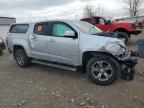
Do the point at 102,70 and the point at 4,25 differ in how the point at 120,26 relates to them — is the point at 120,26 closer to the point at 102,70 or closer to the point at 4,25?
the point at 102,70

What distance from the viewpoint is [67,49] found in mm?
5938

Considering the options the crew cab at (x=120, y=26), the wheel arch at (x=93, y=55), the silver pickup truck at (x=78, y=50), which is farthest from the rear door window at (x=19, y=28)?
the crew cab at (x=120, y=26)

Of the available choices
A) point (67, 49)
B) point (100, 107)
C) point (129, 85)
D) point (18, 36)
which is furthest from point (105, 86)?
point (18, 36)

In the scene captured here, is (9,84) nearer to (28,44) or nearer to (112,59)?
(28,44)

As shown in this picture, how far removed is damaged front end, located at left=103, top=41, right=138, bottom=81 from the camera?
5219 mm

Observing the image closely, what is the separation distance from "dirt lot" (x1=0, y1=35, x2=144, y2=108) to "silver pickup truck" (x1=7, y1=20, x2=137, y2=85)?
1.18 ft

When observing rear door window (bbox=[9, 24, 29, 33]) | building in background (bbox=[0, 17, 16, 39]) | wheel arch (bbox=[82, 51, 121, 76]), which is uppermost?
building in background (bbox=[0, 17, 16, 39])

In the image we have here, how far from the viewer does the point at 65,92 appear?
5062mm

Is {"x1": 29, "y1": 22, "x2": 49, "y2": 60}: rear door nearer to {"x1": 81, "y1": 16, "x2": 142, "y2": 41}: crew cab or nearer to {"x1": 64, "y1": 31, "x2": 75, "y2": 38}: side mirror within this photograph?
{"x1": 64, "y1": 31, "x2": 75, "y2": 38}: side mirror

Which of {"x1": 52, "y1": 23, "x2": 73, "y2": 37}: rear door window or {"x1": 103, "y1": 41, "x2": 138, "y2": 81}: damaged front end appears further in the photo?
{"x1": 52, "y1": 23, "x2": 73, "y2": 37}: rear door window

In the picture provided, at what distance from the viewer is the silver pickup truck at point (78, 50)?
5.31 m

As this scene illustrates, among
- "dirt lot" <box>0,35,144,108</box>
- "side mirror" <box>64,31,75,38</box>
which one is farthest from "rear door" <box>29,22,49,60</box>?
"side mirror" <box>64,31,75,38</box>

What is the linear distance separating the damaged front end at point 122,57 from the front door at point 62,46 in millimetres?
988

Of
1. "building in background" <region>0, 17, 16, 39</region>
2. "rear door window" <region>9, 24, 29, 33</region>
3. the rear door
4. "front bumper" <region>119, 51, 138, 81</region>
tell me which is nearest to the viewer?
"front bumper" <region>119, 51, 138, 81</region>
